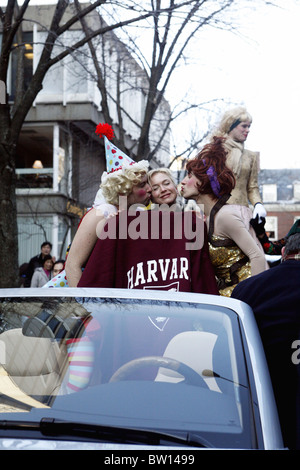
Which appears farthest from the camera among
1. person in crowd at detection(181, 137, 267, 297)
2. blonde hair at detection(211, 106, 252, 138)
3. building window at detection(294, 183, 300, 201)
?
building window at detection(294, 183, 300, 201)

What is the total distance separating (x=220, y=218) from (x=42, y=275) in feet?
28.3

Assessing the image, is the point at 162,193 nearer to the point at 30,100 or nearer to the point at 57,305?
the point at 57,305

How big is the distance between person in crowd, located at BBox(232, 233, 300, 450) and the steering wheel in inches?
14.7

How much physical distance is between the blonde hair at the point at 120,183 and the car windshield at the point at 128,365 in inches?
67.8

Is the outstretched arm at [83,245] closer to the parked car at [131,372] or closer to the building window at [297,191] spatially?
the parked car at [131,372]

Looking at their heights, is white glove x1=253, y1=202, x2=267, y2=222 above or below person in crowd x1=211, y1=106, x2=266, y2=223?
below

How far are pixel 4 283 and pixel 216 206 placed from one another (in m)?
5.30

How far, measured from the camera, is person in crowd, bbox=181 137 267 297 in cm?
421

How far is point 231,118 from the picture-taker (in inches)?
211

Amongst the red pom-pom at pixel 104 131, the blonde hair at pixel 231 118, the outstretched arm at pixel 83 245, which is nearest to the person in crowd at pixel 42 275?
the red pom-pom at pixel 104 131
